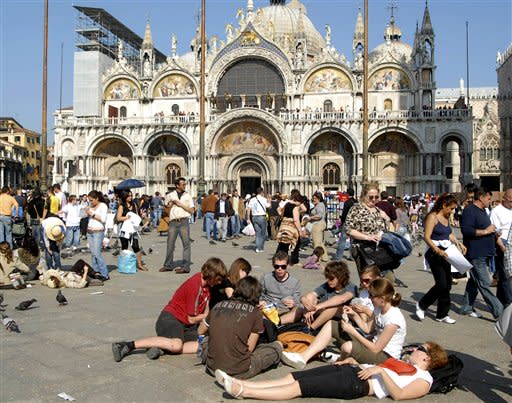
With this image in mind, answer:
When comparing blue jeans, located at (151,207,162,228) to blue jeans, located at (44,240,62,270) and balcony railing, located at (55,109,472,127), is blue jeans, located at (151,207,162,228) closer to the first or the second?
blue jeans, located at (44,240,62,270)

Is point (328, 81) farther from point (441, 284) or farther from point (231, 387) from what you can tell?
point (231, 387)

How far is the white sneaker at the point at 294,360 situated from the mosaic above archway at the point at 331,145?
1372 inches

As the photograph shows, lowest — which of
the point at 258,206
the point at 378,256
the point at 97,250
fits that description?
the point at 97,250

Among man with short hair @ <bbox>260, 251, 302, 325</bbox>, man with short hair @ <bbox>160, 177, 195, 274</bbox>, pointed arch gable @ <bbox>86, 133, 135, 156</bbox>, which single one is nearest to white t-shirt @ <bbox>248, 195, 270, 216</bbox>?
man with short hair @ <bbox>160, 177, 195, 274</bbox>

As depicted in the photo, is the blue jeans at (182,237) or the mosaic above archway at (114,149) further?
the mosaic above archway at (114,149)

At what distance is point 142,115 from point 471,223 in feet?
127

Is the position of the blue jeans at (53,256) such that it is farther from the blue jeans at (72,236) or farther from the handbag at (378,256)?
the handbag at (378,256)

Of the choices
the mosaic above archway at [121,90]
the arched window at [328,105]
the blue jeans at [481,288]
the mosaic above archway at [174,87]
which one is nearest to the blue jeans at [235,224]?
the blue jeans at [481,288]

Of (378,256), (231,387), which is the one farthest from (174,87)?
(231,387)

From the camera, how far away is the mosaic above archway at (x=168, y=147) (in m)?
42.5

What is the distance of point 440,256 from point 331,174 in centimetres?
3296

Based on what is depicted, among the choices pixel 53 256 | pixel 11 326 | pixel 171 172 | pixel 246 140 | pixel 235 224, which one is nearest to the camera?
pixel 11 326

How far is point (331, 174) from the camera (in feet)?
133

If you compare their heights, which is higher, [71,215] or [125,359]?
[71,215]
